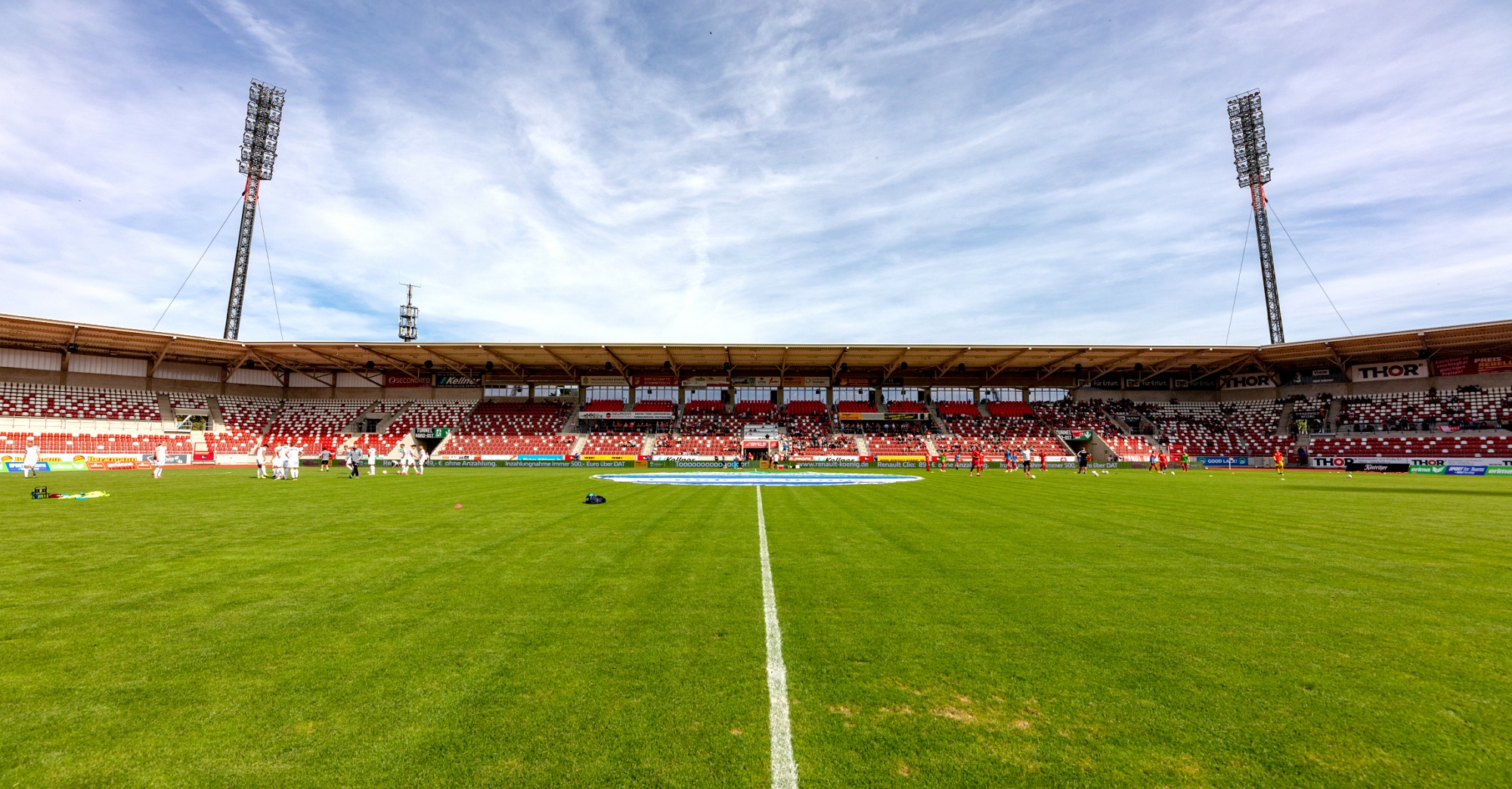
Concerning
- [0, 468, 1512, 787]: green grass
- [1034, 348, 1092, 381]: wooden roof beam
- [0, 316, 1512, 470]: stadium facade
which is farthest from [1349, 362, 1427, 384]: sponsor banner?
[0, 468, 1512, 787]: green grass

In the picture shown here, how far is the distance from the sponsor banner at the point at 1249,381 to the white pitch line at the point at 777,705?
58679 millimetres

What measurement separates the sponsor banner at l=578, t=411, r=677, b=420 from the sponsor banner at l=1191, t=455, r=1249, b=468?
128 feet

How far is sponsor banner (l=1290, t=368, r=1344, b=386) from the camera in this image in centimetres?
4456

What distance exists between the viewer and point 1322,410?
144ft

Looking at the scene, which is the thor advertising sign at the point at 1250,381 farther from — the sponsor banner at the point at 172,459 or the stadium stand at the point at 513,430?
the sponsor banner at the point at 172,459

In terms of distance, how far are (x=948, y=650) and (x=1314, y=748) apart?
1903mm

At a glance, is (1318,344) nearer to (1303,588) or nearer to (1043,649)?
(1303,588)

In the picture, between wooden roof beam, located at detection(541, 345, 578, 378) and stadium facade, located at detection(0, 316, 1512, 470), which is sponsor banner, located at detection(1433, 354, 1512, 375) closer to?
stadium facade, located at detection(0, 316, 1512, 470)

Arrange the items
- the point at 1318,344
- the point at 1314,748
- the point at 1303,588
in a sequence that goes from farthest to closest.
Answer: the point at 1318,344 < the point at 1303,588 < the point at 1314,748

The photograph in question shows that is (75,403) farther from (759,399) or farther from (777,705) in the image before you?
(777,705)

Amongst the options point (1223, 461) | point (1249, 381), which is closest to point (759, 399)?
point (1223, 461)

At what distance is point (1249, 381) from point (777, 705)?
61228 millimetres

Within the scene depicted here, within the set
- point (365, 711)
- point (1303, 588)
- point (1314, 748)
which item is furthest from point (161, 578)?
point (1303, 588)

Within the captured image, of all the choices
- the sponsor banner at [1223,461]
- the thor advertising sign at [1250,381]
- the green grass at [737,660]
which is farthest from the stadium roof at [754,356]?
the green grass at [737,660]
